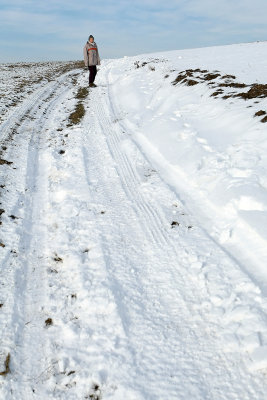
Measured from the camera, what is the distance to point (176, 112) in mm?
9914

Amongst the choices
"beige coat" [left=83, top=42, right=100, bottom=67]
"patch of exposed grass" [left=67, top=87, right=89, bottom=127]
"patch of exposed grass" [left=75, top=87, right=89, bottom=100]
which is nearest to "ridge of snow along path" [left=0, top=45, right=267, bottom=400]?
"patch of exposed grass" [left=67, top=87, right=89, bottom=127]

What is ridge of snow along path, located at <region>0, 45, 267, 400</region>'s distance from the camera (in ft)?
8.94

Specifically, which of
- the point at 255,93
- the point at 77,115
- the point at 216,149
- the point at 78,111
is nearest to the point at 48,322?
the point at 216,149

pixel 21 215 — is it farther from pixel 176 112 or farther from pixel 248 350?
pixel 176 112

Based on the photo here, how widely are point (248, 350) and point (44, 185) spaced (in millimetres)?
4755

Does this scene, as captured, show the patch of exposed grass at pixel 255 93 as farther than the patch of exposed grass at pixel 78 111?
No

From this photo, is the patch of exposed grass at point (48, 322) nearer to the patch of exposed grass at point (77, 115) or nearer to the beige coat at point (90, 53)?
the patch of exposed grass at point (77, 115)

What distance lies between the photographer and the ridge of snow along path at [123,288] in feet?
8.94

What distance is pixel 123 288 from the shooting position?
12.0ft

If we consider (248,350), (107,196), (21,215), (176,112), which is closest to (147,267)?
(248,350)

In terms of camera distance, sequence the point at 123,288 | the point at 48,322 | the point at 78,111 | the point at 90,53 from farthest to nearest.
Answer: the point at 90,53 → the point at 78,111 → the point at 123,288 → the point at 48,322

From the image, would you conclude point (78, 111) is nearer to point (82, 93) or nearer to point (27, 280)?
point (82, 93)

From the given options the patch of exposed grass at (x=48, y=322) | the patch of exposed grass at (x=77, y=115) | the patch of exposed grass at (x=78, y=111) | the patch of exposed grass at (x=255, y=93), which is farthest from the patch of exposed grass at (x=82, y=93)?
the patch of exposed grass at (x=48, y=322)

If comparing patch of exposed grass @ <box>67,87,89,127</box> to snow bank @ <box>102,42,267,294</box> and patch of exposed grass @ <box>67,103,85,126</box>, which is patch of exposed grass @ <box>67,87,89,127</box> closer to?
patch of exposed grass @ <box>67,103,85,126</box>
